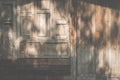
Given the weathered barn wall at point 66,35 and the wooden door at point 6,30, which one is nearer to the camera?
the weathered barn wall at point 66,35

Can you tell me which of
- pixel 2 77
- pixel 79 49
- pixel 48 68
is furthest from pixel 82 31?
pixel 2 77

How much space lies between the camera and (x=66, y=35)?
37.6 ft

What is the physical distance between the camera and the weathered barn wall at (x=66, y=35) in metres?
11.4

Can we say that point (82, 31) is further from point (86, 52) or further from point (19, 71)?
point (19, 71)

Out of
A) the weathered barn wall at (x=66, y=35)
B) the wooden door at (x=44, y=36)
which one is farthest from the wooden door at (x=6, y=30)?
the wooden door at (x=44, y=36)

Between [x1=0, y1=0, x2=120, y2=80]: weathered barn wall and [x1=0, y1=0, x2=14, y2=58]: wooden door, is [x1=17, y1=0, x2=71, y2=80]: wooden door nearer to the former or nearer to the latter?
[x1=0, y1=0, x2=120, y2=80]: weathered barn wall

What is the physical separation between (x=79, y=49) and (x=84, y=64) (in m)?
0.37

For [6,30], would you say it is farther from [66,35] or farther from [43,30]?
[66,35]

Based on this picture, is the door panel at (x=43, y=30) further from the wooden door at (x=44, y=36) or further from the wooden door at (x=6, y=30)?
the wooden door at (x=6, y=30)

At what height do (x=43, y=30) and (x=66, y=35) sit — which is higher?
(x=43, y=30)

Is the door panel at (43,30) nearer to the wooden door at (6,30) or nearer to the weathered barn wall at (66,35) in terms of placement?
the weathered barn wall at (66,35)

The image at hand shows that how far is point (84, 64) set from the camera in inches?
450

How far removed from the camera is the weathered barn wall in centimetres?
1137

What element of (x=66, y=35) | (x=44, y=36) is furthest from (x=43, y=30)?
(x=66, y=35)
